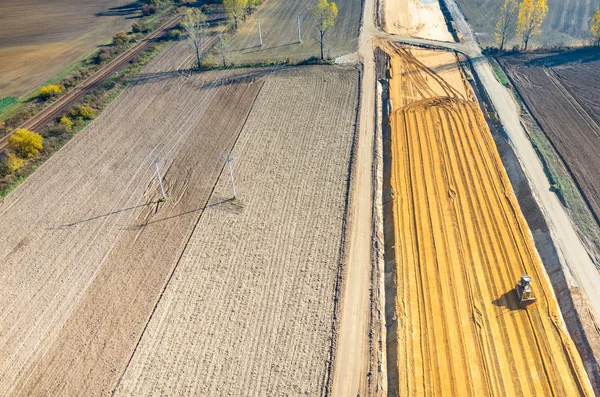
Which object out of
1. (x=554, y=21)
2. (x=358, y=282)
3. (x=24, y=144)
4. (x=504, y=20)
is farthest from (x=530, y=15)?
(x=24, y=144)

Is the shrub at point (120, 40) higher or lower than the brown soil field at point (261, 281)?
higher

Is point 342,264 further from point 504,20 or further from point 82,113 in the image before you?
point 504,20

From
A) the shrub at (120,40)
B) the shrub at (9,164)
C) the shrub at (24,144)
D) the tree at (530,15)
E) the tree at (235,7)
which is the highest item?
the tree at (235,7)

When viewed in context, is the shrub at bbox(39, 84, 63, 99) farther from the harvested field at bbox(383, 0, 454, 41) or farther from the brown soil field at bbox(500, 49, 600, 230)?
the brown soil field at bbox(500, 49, 600, 230)

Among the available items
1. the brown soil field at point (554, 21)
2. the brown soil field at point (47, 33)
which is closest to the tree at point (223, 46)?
the brown soil field at point (47, 33)

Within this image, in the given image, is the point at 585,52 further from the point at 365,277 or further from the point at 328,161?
the point at 365,277

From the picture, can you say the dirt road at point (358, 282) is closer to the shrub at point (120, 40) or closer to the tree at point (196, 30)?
the tree at point (196, 30)

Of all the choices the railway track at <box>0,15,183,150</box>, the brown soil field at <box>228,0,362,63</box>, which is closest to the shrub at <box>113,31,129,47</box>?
the railway track at <box>0,15,183,150</box>
